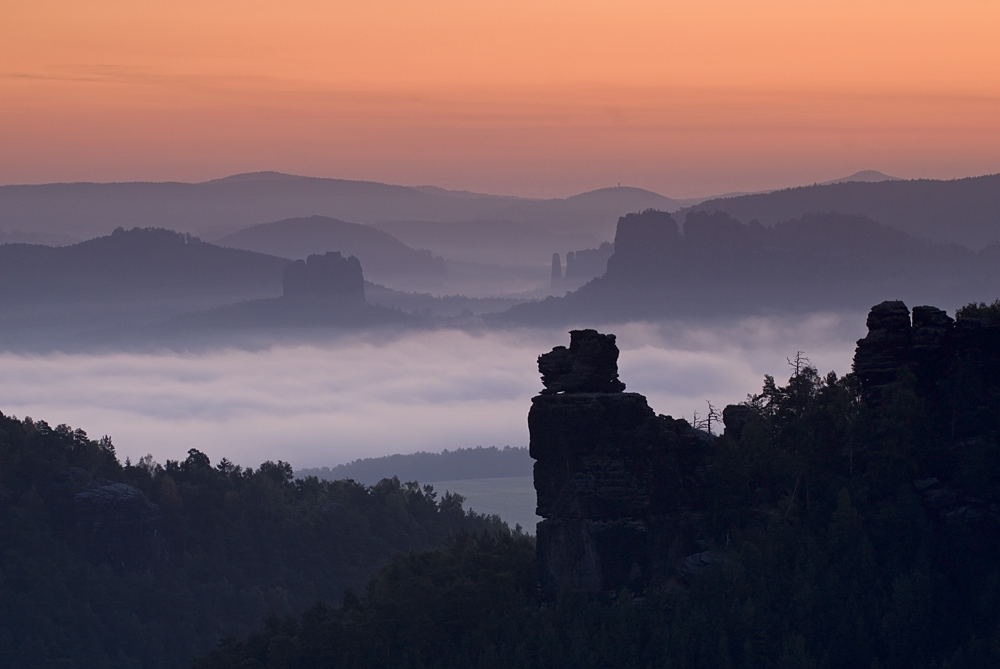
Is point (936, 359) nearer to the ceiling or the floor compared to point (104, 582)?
nearer to the ceiling

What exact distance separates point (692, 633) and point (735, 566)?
4831mm

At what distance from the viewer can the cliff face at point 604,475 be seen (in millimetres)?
106000

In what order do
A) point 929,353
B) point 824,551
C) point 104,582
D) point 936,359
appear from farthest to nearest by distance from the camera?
point 104,582 → point 936,359 → point 929,353 → point 824,551

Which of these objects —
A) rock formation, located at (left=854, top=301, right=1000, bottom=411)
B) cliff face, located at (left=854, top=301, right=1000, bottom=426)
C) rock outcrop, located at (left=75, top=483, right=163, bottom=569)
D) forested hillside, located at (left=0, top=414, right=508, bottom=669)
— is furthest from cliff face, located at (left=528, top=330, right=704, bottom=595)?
rock outcrop, located at (left=75, top=483, right=163, bottom=569)

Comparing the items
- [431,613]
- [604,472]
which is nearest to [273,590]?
[431,613]

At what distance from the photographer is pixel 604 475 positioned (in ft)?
350

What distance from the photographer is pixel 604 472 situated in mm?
106625

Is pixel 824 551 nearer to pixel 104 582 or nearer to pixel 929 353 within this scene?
pixel 929 353

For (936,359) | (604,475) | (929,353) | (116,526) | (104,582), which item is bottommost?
(104,582)

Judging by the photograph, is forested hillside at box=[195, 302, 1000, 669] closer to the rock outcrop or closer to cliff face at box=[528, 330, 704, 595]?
cliff face at box=[528, 330, 704, 595]

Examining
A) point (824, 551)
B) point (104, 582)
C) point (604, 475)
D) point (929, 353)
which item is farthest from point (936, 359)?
point (104, 582)

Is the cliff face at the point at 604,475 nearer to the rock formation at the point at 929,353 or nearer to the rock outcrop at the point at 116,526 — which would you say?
the rock formation at the point at 929,353

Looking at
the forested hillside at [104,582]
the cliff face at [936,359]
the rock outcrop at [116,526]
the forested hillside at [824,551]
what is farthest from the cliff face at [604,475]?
the rock outcrop at [116,526]

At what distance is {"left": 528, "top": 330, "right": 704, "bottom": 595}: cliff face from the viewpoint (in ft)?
348
